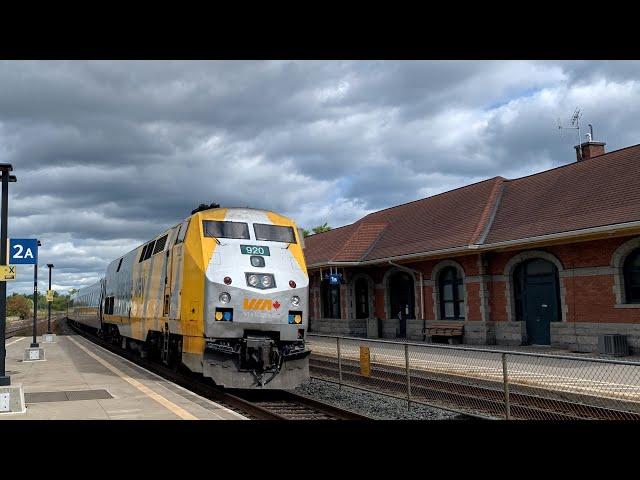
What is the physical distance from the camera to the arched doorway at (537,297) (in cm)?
1948

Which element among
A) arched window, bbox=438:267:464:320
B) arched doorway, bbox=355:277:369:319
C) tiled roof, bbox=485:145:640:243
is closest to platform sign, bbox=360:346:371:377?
tiled roof, bbox=485:145:640:243

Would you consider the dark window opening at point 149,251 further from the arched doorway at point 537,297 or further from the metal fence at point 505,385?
the arched doorway at point 537,297

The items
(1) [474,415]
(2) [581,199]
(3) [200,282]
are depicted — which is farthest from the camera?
(2) [581,199]

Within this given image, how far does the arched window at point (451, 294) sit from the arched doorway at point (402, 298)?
217 cm

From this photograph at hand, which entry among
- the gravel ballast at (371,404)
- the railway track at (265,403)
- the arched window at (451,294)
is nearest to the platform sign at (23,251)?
the railway track at (265,403)

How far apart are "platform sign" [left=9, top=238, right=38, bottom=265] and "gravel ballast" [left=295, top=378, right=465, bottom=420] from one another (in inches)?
234

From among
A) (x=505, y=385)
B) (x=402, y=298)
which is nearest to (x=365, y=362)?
(x=505, y=385)

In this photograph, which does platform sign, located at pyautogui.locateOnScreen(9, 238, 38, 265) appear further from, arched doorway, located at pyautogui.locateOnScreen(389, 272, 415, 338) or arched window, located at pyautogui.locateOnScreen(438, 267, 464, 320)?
arched doorway, located at pyautogui.locateOnScreen(389, 272, 415, 338)

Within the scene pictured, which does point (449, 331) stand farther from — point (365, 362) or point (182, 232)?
point (182, 232)
